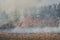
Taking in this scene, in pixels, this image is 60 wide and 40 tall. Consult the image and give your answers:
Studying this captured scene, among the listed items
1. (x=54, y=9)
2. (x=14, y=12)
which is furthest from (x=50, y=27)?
(x=14, y=12)

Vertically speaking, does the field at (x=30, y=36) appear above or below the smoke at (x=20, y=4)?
below

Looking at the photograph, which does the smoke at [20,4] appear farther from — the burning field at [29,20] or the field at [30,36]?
the field at [30,36]

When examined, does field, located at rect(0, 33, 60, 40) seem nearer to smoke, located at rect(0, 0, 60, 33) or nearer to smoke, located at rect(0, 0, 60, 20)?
smoke, located at rect(0, 0, 60, 33)

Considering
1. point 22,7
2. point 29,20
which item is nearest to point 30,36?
point 29,20

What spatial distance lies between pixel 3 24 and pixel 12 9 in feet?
0.90

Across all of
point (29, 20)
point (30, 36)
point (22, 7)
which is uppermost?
point (22, 7)

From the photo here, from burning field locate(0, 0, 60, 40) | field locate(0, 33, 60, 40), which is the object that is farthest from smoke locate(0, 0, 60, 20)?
field locate(0, 33, 60, 40)

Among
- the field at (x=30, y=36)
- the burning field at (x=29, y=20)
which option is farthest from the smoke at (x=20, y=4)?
the field at (x=30, y=36)

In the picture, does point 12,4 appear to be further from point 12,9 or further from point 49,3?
point 49,3

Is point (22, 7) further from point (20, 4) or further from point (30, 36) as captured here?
point (30, 36)

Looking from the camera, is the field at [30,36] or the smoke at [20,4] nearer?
the field at [30,36]

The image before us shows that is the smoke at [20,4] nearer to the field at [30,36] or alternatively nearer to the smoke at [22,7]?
the smoke at [22,7]

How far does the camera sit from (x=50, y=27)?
7.18ft

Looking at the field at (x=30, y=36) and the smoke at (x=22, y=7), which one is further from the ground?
the smoke at (x=22, y=7)
